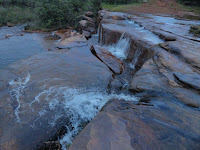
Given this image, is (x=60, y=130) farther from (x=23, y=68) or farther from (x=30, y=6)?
(x=30, y=6)

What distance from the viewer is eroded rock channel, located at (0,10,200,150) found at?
1677 mm

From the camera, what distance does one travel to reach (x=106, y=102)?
2.53m

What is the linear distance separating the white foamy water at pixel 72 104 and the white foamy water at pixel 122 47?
2.90 m

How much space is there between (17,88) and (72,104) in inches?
63.6

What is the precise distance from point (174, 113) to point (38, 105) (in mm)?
2606

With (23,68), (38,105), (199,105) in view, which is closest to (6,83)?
(23,68)

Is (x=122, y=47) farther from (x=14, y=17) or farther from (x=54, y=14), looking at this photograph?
(x=14, y=17)

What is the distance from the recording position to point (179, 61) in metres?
3.42

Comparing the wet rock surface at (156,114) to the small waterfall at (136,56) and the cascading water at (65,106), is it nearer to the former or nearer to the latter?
the cascading water at (65,106)

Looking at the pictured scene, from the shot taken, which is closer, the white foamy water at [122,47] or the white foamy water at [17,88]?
the white foamy water at [17,88]

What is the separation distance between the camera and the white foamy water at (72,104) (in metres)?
2.54

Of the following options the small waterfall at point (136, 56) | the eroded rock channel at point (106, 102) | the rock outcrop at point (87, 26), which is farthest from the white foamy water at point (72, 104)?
the rock outcrop at point (87, 26)

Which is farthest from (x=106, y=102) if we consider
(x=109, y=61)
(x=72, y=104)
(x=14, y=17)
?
(x=14, y=17)

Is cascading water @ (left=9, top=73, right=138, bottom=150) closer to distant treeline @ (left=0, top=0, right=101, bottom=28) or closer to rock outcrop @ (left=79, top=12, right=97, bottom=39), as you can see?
rock outcrop @ (left=79, top=12, right=97, bottom=39)
